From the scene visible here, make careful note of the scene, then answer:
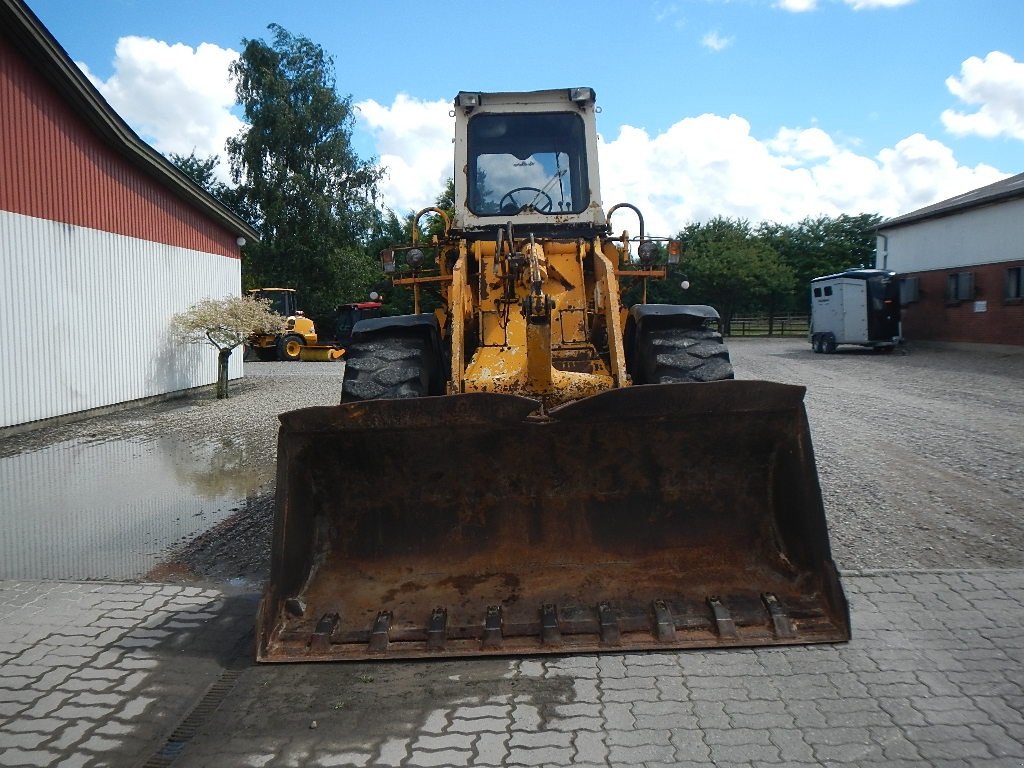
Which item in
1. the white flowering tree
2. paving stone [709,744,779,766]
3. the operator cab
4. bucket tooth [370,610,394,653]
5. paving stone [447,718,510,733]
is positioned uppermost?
the operator cab

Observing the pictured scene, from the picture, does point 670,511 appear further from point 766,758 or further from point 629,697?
point 766,758

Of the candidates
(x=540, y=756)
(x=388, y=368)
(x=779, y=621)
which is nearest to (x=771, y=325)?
(x=388, y=368)

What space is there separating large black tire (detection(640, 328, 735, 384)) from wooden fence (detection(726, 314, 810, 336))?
127 ft

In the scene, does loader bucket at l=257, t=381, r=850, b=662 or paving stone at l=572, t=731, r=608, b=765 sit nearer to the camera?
paving stone at l=572, t=731, r=608, b=765

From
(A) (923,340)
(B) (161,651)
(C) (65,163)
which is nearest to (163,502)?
(B) (161,651)

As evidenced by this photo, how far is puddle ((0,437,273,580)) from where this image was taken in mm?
5684

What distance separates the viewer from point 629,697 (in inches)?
137

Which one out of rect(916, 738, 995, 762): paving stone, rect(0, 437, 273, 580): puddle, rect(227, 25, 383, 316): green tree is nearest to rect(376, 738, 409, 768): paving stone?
rect(916, 738, 995, 762): paving stone

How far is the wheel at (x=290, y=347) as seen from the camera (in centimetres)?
2847

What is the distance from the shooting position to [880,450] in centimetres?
904

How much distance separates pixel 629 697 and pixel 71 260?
461 inches

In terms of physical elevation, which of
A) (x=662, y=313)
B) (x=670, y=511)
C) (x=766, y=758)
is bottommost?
(x=766, y=758)

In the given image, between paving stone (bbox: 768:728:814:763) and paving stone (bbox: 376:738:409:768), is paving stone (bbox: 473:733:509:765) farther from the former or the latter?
paving stone (bbox: 768:728:814:763)

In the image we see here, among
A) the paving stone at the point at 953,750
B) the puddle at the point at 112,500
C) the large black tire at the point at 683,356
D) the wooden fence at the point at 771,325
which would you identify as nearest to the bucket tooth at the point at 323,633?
the puddle at the point at 112,500
